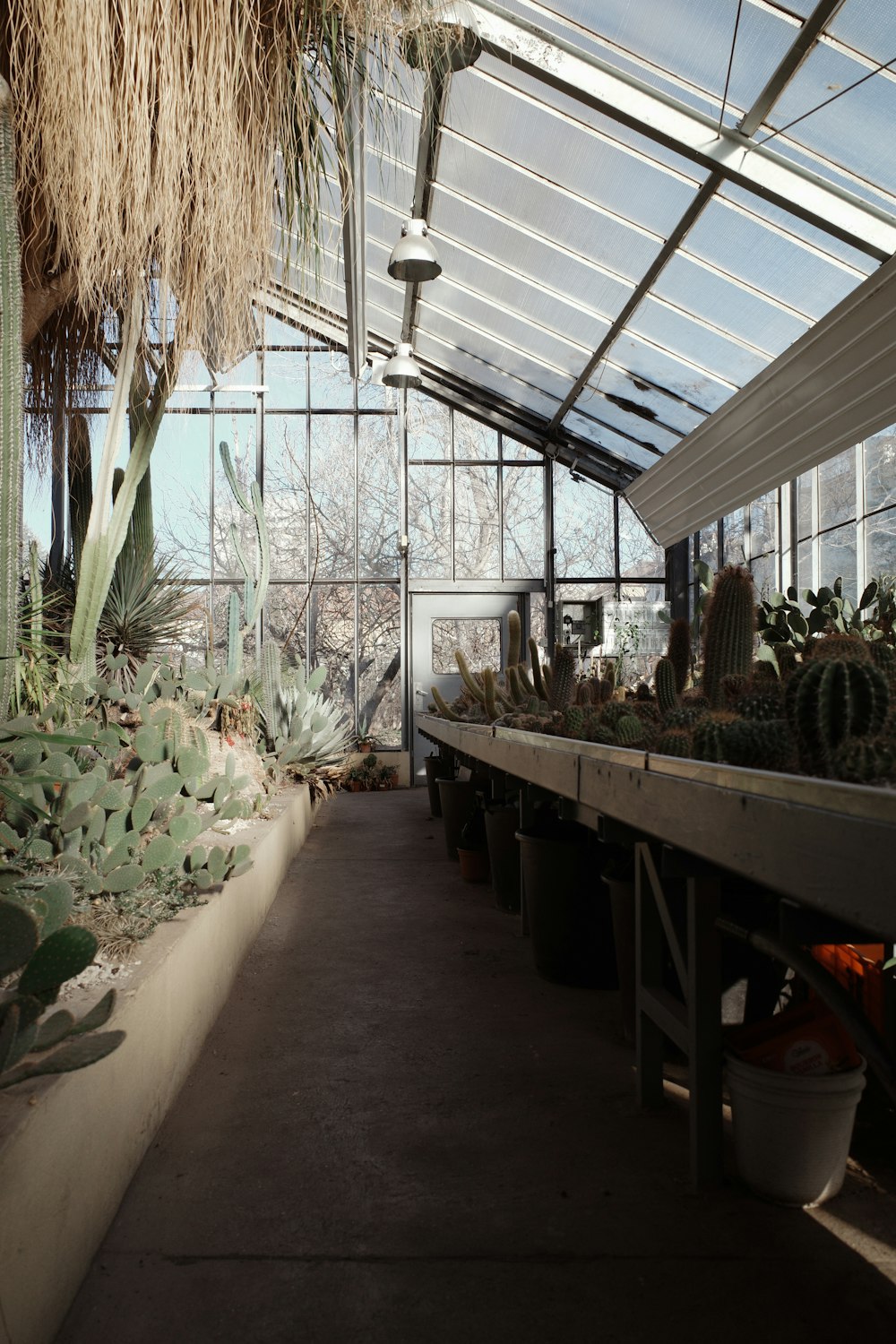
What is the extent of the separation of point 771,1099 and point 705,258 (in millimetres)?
5530

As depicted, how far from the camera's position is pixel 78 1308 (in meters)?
1.40

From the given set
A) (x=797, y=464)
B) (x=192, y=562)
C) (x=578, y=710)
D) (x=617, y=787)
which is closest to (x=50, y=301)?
(x=578, y=710)

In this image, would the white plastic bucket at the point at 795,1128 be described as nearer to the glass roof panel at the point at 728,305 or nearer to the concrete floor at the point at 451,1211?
the concrete floor at the point at 451,1211

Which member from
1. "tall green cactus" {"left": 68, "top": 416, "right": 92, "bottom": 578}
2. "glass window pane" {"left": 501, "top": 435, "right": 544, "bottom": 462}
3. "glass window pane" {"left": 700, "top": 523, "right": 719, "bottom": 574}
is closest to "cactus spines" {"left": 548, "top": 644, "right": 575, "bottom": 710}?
"tall green cactus" {"left": 68, "top": 416, "right": 92, "bottom": 578}

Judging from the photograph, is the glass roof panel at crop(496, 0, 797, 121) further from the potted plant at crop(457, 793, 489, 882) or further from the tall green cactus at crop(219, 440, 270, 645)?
the potted plant at crop(457, 793, 489, 882)

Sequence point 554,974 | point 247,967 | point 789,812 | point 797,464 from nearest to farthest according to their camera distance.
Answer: point 789,812
point 554,974
point 247,967
point 797,464

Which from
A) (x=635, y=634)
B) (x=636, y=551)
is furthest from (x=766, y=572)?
(x=636, y=551)

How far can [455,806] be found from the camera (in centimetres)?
509

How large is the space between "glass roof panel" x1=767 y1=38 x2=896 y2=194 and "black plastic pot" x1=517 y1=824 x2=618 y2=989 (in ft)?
11.7

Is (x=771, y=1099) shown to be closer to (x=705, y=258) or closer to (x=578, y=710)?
(x=578, y=710)

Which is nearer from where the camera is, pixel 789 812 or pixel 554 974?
pixel 789 812

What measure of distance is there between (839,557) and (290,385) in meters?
6.42

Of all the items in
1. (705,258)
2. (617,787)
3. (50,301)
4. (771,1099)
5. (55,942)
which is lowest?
(771,1099)

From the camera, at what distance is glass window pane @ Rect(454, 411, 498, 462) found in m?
10.5
